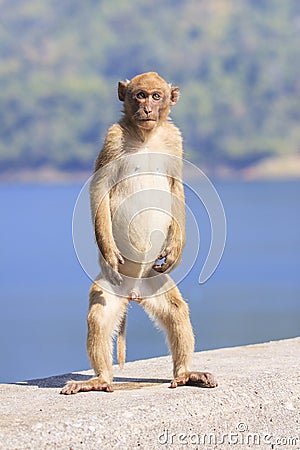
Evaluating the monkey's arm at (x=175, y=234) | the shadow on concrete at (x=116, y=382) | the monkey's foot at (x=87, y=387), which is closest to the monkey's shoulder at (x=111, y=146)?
the monkey's arm at (x=175, y=234)

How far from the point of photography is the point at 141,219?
7.89 meters

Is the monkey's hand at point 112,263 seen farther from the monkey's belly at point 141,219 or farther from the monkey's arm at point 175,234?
the monkey's arm at point 175,234

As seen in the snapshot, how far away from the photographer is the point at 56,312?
33656 mm

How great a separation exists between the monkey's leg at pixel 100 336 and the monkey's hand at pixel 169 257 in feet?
1.23

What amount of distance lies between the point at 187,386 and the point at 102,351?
665 millimetres

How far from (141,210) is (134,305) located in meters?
12.5

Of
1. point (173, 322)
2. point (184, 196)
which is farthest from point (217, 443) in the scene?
point (184, 196)

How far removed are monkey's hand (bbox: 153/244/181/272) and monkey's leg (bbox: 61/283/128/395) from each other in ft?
Result: 1.23

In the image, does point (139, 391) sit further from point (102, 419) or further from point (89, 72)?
point (89, 72)

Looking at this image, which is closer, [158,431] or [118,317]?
[158,431]

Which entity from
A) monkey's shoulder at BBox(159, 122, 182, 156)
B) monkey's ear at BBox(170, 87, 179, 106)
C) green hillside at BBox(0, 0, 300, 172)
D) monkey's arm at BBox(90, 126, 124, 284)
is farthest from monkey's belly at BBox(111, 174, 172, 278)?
green hillside at BBox(0, 0, 300, 172)

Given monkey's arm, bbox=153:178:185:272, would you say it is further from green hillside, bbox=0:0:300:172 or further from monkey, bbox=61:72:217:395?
green hillside, bbox=0:0:300:172

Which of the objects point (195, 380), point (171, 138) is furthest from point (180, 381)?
point (171, 138)

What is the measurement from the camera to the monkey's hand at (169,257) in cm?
782
